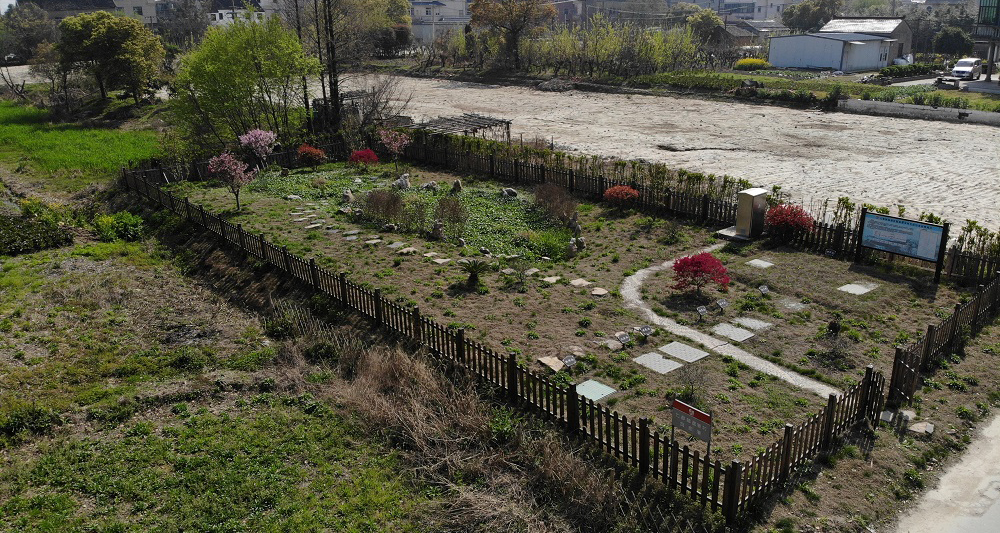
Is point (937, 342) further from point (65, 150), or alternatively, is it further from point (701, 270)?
point (65, 150)

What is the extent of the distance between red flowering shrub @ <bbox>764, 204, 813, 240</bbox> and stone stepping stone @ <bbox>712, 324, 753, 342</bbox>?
5131 millimetres

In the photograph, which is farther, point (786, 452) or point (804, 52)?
point (804, 52)

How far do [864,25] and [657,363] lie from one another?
65943 millimetres

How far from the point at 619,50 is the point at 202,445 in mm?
55696

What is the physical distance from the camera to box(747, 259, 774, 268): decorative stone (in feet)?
51.4

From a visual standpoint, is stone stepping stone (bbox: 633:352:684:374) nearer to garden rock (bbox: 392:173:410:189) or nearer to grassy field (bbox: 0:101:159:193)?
garden rock (bbox: 392:173:410:189)

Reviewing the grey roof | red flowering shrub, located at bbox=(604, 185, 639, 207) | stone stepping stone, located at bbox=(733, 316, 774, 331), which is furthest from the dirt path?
the grey roof

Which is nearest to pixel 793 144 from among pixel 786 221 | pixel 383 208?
pixel 786 221

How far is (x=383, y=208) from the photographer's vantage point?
19406 mm

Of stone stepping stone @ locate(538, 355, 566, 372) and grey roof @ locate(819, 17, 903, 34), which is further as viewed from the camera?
grey roof @ locate(819, 17, 903, 34)

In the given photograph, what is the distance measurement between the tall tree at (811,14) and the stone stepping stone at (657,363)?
325 feet

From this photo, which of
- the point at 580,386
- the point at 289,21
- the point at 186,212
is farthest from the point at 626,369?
the point at 289,21

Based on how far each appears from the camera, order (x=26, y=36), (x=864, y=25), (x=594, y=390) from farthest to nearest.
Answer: (x=26, y=36), (x=864, y=25), (x=594, y=390)

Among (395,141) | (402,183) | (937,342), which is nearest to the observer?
(937,342)
